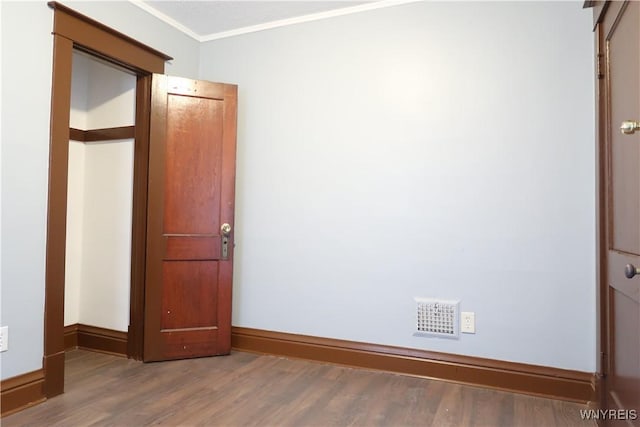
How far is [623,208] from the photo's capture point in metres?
1.60

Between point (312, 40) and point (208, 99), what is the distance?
33.8 inches

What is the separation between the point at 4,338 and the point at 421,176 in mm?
2429

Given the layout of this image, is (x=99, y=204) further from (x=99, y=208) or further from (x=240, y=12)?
(x=240, y=12)

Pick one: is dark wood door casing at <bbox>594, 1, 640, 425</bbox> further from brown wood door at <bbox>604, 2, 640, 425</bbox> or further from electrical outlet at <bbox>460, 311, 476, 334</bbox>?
electrical outlet at <bbox>460, 311, 476, 334</bbox>

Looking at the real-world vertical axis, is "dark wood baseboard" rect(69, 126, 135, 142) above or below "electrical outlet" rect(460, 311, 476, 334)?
above

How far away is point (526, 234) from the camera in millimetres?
2400

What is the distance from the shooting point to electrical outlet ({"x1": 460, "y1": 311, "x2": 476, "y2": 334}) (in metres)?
2.50

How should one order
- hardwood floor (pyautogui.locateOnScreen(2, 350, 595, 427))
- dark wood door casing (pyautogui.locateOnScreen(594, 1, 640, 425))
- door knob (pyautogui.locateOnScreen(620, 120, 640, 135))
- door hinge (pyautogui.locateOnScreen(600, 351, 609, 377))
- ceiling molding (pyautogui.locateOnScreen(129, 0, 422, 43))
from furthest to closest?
1. ceiling molding (pyautogui.locateOnScreen(129, 0, 422, 43))
2. hardwood floor (pyautogui.locateOnScreen(2, 350, 595, 427))
3. door hinge (pyautogui.locateOnScreen(600, 351, 609, 377))
4. dark wood door casing (pyautogui.locateOnScreen(594, 1, 640, 425))
5. door knob (pyautogui.locateOnScreen(620, 120, 640, 135))

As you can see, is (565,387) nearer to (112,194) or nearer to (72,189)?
(112,194)

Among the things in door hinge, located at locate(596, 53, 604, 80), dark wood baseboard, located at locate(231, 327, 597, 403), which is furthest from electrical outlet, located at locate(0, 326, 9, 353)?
door hinge, located at locate(596, 53, 604, 80)

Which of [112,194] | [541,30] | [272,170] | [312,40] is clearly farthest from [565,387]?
[112,194]

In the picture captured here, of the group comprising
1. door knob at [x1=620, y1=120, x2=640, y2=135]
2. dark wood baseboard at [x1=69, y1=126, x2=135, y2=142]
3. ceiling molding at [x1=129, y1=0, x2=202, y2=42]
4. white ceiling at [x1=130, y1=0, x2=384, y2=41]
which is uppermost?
white ceiling at [x1=130, y1=0, x2=384, y2=41]

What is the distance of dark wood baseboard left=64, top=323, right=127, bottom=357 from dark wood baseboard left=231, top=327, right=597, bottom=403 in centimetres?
79

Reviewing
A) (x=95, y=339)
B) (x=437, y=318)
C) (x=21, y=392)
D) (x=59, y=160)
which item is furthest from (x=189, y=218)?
(x=437, y=318)
